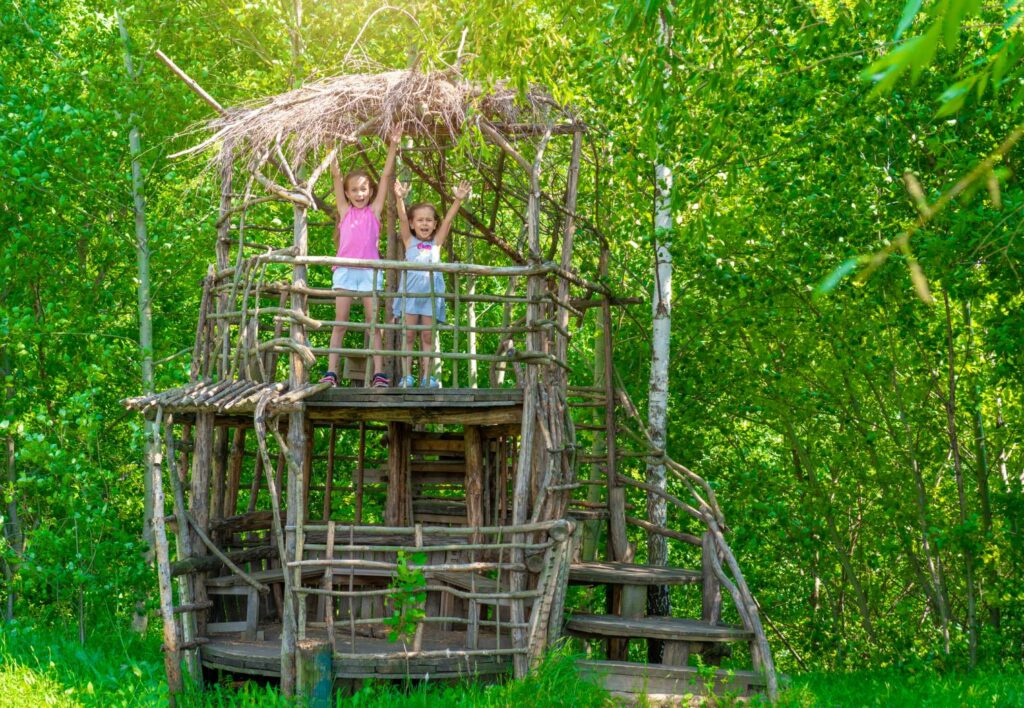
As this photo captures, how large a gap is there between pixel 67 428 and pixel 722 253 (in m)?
9.31

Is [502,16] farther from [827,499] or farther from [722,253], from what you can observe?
[827,499]

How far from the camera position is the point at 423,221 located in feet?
37.6

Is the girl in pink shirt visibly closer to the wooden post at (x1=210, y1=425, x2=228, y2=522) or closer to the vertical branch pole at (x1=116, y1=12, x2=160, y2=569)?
the wooden post at (x1=210, y1=425, x2=228, y2=522)

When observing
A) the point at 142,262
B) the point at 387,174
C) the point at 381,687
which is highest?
the point at 142,262

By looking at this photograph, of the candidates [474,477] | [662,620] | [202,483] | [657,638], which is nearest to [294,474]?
[202,483]

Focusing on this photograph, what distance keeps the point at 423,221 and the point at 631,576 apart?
4.01 m

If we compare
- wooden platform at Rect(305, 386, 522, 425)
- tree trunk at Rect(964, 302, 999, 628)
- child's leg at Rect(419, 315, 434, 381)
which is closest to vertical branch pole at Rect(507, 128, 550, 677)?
wooden platform at Rect(305, 386, 522, 425)

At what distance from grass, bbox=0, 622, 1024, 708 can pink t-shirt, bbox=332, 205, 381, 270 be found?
13.2 feet

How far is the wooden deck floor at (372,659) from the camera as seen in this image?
9812 millimetres

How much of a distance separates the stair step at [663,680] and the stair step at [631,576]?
1114 millimetres

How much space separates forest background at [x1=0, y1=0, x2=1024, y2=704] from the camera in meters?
11.7

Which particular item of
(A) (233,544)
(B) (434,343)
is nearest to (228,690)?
(A) (233,544)

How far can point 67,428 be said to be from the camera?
1612 centimetres

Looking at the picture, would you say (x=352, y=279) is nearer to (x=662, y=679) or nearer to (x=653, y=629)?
(x=653, y=629)
